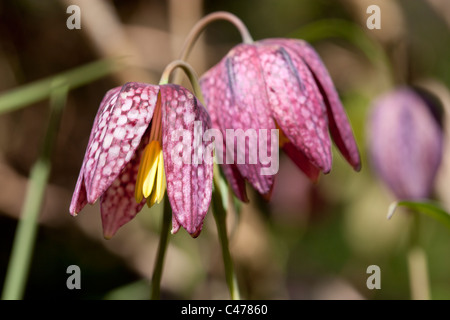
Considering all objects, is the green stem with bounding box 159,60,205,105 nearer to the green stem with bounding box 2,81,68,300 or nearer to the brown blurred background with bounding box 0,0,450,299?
the green stem with bounding box 2,81,68,300

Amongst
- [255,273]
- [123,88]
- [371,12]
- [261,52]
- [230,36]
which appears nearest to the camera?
[123,88]

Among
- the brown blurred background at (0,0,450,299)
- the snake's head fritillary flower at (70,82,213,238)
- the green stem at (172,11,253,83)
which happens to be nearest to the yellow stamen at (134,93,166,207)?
the snake's head fritillary flower at (70,82,213,238)

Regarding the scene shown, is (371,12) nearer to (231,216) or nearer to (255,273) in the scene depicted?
(231,216)

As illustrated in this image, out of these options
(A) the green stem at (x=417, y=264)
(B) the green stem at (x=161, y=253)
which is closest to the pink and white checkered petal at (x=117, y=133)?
(B) the green stem at (x=161, y=253)

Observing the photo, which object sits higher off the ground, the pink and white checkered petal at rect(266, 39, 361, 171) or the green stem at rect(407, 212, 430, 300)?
the pink and white checkered petal at rect(266, 39, 361, 171)

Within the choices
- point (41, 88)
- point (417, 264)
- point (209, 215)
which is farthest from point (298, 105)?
point (209, 215)

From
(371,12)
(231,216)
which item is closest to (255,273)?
(231,216)
